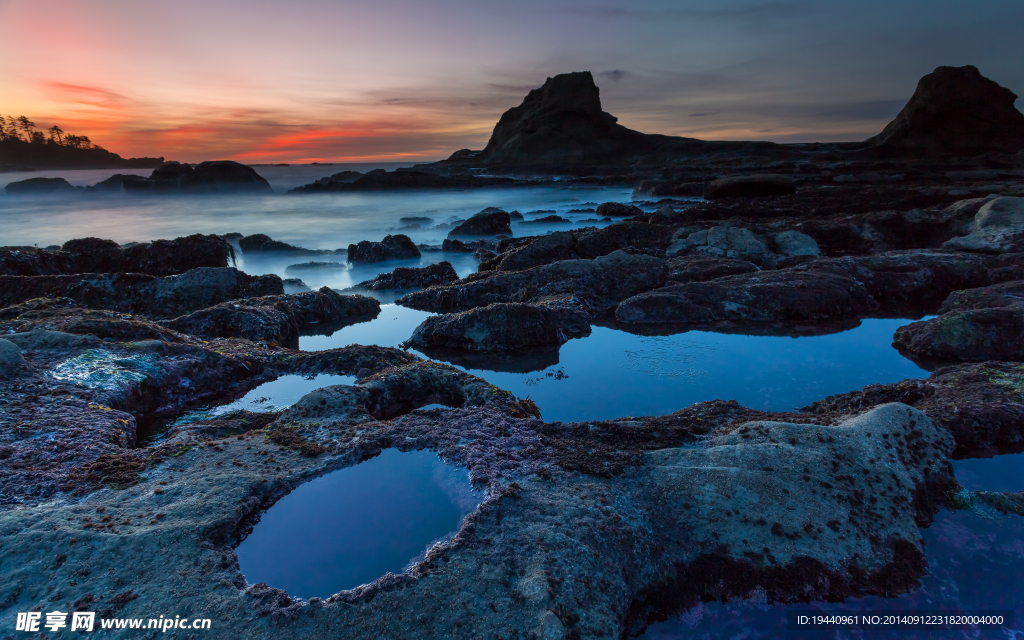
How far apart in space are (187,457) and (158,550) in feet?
3.70

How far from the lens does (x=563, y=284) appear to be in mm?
9945

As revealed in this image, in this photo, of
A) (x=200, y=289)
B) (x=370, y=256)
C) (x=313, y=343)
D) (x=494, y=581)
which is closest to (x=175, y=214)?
(x=370, y=256)

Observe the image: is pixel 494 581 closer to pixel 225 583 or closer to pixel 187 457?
pixel 225 583

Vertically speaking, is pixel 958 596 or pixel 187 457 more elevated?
pixel 187 457

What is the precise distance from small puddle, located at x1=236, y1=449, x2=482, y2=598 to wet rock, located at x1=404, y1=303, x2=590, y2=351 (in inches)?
148

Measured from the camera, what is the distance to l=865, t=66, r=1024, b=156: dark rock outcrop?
179 feet

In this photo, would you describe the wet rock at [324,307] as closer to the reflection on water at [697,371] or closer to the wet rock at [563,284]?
the wet rock at [563,284]

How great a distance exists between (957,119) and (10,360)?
78633mm

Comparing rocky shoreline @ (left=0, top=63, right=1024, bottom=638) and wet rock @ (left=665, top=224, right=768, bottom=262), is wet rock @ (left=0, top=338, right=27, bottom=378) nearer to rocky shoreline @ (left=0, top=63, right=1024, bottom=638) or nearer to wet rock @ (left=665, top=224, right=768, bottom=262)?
rocky shoreline @ (left=0, top=63, right=1024, bottom=638)

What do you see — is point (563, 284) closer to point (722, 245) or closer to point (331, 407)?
point (722, 245)

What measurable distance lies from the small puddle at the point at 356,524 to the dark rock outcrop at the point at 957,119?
70.0 meters

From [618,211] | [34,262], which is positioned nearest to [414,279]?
[34,262]

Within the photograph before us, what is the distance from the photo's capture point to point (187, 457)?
12.4 ft

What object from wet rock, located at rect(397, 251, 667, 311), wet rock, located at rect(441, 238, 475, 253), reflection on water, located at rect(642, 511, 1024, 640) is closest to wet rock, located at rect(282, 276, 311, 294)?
wet rock, located at rect(397, 251, 667, 311)
